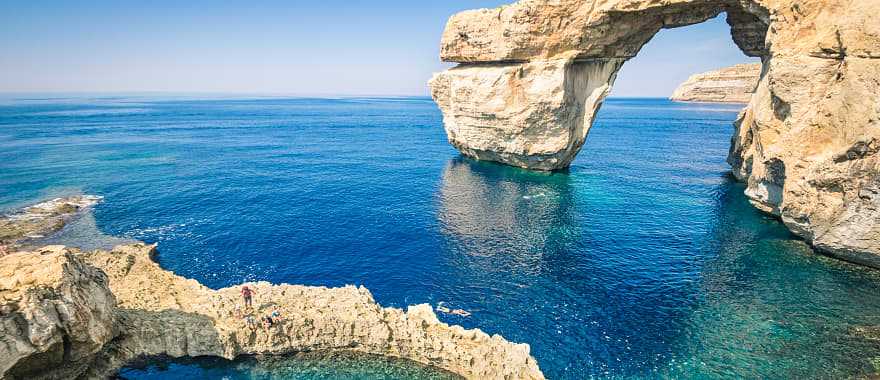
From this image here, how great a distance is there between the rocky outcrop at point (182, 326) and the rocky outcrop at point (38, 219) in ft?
59.3

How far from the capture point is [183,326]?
68.8ft

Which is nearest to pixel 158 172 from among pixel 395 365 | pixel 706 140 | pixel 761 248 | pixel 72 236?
pixel 72 236

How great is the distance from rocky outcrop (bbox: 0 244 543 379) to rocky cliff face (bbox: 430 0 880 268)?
25115 mm

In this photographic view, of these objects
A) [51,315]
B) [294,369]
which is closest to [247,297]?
[294,369]

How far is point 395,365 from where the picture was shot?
20109 mm

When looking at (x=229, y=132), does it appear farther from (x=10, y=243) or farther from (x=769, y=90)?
(x=769, y=90)

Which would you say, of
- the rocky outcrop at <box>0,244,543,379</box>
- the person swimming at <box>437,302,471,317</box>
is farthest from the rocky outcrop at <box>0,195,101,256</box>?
the person swimming at <box>437,302,471,317</box>

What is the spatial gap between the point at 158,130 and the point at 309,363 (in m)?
118

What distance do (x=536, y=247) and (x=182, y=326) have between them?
24814 millimetres

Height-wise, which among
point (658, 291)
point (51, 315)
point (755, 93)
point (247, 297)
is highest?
point (755, 93)

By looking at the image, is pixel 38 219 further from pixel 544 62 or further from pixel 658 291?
pixel 544 62

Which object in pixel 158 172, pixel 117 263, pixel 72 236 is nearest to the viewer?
pixel 117 263

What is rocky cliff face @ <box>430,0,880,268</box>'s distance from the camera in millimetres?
25547

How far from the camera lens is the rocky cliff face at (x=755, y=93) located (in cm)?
2555
